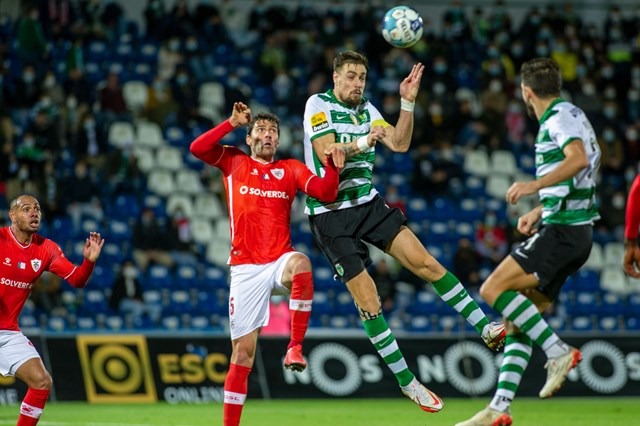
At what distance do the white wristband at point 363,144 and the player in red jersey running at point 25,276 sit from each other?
257cm

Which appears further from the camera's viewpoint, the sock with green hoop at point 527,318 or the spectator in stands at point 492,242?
the spectator in stands at point 492,242

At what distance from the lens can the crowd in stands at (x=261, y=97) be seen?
65.2 feet

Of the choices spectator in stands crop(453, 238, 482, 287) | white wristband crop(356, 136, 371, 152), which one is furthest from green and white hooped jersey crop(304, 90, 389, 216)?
spectator in stands crop(453, 238, 482, 287)

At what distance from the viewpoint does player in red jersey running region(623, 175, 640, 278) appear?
27.8ft

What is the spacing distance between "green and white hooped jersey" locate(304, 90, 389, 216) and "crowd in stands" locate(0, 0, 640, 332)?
9951mm

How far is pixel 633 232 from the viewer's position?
859cm

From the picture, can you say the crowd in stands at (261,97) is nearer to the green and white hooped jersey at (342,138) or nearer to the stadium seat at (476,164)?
the stadium seat at (476,164)

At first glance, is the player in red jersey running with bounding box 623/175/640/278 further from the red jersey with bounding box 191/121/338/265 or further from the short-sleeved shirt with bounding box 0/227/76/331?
the short-sleeved shirt with bounding box 0/227/76/331

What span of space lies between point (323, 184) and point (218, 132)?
1.03m

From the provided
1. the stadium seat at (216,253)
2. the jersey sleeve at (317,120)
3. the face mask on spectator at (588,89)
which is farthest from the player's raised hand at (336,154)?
the face mask on spectator at (588,89)

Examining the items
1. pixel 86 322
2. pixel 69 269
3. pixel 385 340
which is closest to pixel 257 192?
pixel 385 340

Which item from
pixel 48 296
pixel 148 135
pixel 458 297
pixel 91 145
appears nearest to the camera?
pixel 458 297

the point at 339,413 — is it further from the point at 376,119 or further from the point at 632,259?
the point at 632,259

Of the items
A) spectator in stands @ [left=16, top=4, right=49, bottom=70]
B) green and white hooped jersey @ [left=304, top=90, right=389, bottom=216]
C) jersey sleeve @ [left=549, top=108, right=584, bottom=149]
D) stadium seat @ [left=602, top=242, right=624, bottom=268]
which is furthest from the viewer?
spectator in stands @ [left=16, top=4, right=49, bottom=70]
